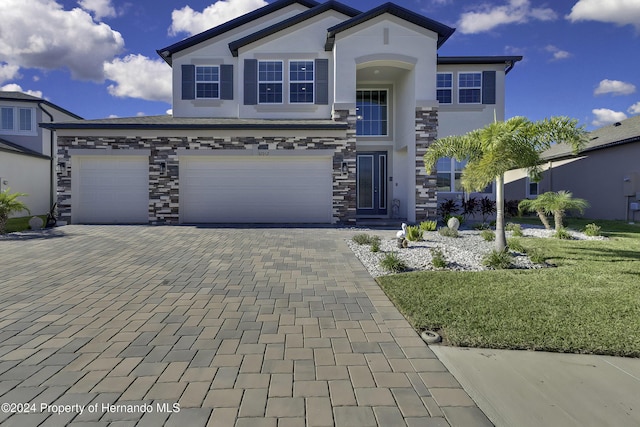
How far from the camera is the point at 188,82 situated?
1655 cm

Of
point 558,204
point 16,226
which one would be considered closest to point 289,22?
point 558,204

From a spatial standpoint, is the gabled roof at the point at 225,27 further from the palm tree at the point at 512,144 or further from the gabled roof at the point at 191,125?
the palm tree at the point at 512,144

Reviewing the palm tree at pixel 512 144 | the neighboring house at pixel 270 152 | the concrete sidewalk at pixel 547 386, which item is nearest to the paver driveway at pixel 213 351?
the concrete sidewalk at pixel 547 386

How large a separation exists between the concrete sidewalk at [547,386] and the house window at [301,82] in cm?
1380

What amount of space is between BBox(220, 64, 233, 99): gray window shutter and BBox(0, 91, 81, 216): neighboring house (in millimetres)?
11859

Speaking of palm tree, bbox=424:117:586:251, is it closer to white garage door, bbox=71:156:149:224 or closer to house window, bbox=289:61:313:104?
house window, bbox=289:61:313:104

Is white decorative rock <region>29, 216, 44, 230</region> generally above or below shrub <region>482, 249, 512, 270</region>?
above

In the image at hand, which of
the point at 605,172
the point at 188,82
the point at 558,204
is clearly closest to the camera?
the point at 558,204

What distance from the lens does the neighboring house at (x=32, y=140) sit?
20.2 metres

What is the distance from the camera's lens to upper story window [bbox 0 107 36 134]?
2122cm

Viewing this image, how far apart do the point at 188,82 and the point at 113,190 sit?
19.4 feet

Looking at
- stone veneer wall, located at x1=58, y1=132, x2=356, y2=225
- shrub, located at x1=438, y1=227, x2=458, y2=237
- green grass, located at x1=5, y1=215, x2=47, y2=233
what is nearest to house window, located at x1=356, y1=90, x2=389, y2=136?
stone veneer wall, located at x1=58, y1=132, x2=356, y2=225

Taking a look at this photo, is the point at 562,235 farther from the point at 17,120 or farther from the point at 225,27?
the point at 17,120

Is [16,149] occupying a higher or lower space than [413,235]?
higher
